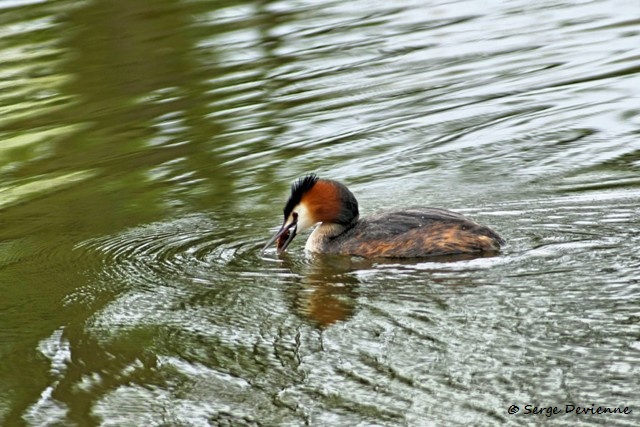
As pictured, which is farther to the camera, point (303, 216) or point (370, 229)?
point (303, 216)

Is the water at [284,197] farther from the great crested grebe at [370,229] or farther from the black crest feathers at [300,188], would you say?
the black crest feathers at [300,188]

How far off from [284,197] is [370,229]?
5.38ft

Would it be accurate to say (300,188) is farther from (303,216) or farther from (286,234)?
(286,234)

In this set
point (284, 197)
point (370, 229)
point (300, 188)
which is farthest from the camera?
point (284, 197)

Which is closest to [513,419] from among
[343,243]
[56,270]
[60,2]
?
[343,243]

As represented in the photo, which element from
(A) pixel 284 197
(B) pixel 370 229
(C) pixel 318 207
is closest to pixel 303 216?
(C) pixel 318 207

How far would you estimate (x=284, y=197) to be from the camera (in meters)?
9.85

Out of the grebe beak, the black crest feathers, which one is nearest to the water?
the grebe beak

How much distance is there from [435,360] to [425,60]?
801 cm

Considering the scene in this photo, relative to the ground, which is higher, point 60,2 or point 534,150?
point 60,2

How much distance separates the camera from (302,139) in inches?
446

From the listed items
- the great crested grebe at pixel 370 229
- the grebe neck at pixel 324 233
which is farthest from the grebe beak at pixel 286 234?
the grebe neck at pixel 324 233

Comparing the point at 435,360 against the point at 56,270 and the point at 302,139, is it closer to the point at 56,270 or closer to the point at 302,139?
the point at 56,270

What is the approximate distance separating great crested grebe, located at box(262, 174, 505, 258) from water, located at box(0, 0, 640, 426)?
0.19m
